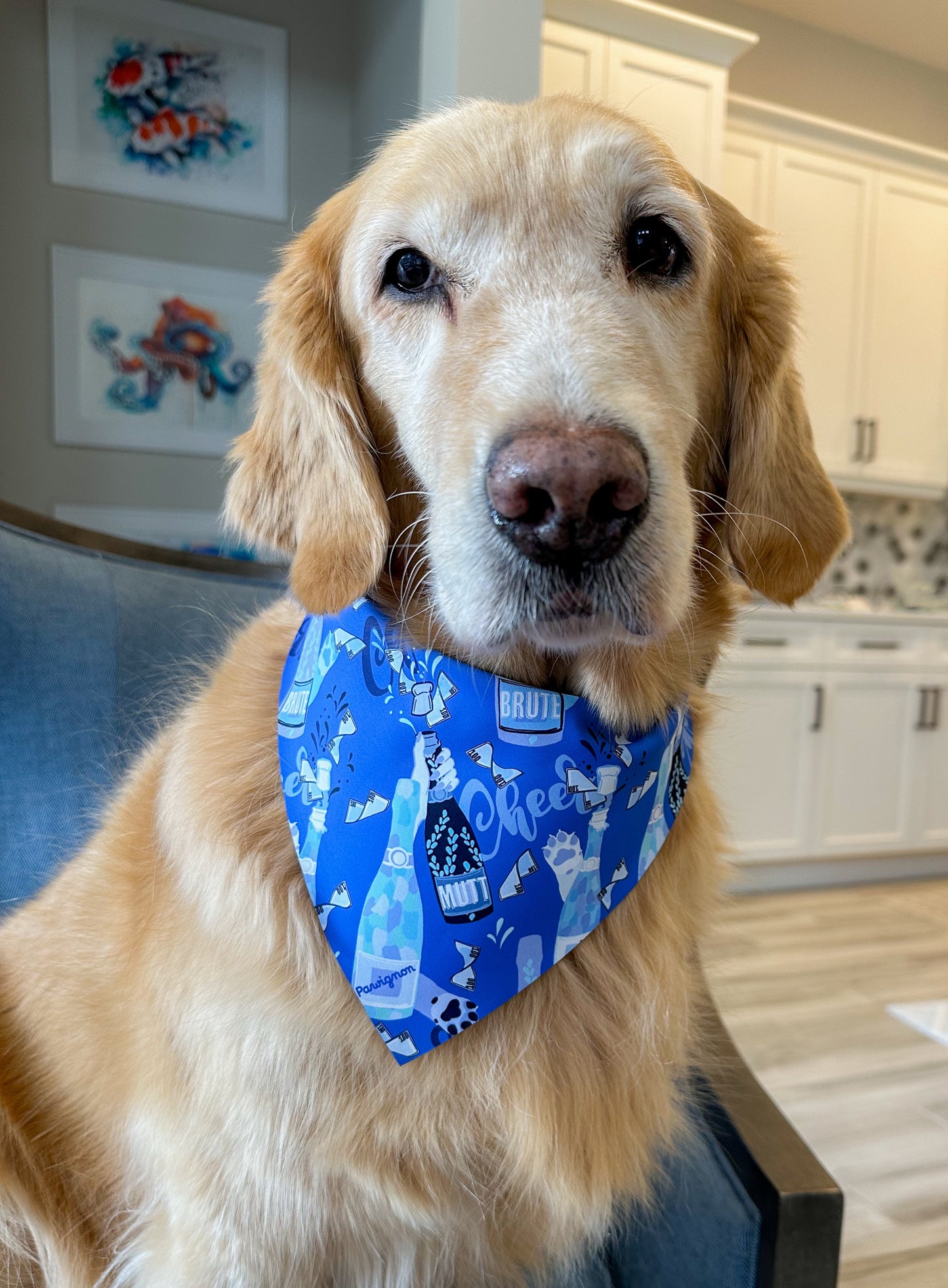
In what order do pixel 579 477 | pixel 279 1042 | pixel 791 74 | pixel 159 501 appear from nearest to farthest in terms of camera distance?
pixel 579 477 → pixel 279 1042 → pixel 159 501 → pixel 791 74

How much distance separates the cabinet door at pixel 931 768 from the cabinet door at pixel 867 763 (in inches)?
1.8

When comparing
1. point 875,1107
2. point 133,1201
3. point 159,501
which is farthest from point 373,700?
point 159,501

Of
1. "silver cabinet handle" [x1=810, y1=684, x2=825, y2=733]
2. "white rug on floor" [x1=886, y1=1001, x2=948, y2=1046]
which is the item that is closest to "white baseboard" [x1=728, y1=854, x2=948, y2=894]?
"silver cabinet handle" [x1=810, y1=684, x2=825, y2=733]

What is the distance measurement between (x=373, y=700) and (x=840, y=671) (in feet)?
11.5

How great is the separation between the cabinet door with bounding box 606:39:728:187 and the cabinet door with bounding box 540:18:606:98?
0.05m

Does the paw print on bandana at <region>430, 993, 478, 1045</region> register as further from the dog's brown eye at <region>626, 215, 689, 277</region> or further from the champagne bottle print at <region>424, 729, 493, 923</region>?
the dog's brown eye at <region>626, 215, 689, 277</region>

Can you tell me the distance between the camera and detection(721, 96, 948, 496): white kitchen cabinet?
388 centimetres

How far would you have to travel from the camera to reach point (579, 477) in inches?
23.4

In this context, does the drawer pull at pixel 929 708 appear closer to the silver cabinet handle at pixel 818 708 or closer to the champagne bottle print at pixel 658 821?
the silver cabinet handle at pixel 818 708

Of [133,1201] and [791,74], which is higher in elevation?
[791,74]

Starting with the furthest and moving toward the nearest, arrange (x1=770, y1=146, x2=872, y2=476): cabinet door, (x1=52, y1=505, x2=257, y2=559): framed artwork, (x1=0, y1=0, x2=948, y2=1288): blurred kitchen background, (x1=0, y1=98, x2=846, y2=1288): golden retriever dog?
(x1=770, y1=146, x2=872, y2=476): cabinet door < (x1=52, y1=505, x2=257, y2=559): framed artwork < (x1=0, y1=0, x2=948, y2=1288): blurred kitchen background < (x1=0, y1=98, x2=846, y2=1288): golden retriever dog

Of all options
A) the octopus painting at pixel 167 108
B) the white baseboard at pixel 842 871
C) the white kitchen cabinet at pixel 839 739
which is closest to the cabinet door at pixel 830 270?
the white kitchen cabinet at pixel 839 739

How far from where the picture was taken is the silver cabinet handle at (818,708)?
12.6ft

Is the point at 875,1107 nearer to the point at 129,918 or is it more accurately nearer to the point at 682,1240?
the point at 682,1240
